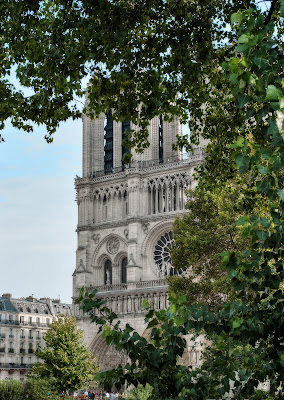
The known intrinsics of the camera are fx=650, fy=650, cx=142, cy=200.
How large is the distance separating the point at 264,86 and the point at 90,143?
50469 millimetres

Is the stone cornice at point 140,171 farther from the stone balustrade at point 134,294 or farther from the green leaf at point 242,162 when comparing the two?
the green leaf at point 242,162

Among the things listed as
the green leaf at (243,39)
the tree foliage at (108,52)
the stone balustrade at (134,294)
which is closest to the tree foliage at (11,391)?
the stone balustrade at (134,294)

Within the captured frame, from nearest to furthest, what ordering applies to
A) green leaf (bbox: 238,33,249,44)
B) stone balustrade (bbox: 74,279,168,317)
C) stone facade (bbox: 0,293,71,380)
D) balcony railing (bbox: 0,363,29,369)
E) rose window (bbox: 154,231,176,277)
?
green leaf (bbox: 238,33,249,44) < stone balustrade (bbox: 74,279,168,317) < rose window (bbox: 154,231,176,277) < balcony railing (bbox: 0,363,29,369) < stone facade (bbox: 0,293,71,380)

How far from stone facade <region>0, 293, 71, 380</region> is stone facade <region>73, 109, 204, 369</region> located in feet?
42.9

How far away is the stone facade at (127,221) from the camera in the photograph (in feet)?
161

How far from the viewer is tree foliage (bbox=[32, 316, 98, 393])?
113 ft

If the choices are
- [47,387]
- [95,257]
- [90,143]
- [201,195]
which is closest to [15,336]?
[95,257]

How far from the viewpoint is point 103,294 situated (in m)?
49.9

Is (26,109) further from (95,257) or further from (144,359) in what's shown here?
(95,257)

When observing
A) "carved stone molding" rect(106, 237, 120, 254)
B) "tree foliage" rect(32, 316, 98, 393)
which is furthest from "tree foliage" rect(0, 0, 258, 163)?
"carved stone molding" rect(106, 237, 120, 254)

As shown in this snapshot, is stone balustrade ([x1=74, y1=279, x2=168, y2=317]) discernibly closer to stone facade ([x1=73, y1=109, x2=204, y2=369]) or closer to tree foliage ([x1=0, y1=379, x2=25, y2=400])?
stone facade ([x1=73, y1=109, x2=204, y2=369])

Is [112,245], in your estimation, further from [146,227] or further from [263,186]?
[263,186]

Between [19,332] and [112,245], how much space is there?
845 inches

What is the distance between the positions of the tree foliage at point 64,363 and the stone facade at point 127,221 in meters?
11.8
